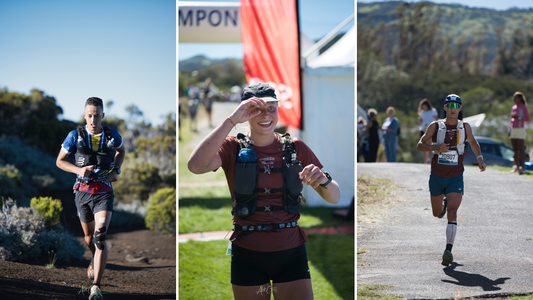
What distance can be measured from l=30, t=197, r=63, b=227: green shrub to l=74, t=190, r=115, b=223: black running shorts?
1.92 feet

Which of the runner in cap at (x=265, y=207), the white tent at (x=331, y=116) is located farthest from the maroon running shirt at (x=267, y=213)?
the white tent at (x=331, y=116)

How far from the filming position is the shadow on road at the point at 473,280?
3256mm

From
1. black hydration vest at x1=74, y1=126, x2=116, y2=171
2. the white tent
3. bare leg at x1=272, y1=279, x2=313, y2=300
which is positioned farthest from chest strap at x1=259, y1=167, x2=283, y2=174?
the white tent

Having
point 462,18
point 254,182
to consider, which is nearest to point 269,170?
point 254,182

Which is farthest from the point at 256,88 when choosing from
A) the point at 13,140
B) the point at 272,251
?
the point at 13,140

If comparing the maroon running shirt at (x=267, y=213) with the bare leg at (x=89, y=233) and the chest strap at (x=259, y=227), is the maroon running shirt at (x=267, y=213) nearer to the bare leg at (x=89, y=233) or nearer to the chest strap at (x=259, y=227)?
the chest strap at (x=259, y=227)

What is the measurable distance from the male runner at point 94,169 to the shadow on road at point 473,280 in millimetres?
2706

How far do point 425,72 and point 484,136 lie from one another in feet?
2.61

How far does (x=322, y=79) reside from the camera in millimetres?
7473

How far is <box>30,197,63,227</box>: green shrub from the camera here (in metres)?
3.68

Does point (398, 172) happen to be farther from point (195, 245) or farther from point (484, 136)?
point (195, 245)

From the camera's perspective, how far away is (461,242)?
3354mm

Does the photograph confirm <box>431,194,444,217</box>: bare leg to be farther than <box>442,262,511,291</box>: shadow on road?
Yes

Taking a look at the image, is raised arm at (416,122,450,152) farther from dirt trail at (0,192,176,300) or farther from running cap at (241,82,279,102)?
dirt trail at (0,192,176,300)
